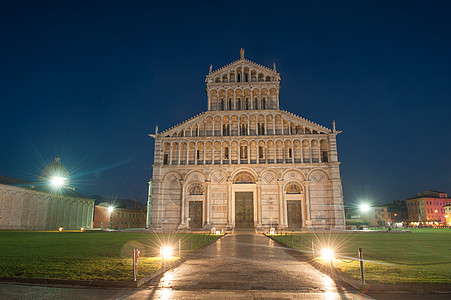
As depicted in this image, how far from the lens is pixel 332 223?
3891 centimetres

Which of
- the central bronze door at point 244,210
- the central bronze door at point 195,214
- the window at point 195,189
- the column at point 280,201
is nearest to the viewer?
the column at point 280,201

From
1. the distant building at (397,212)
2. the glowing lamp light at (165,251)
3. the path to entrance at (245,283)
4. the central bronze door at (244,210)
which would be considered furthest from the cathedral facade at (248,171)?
the distant building at (397,212)

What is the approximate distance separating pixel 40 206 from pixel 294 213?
43525 mm

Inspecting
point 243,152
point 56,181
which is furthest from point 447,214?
point 56,181

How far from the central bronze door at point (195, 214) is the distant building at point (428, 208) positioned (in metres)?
91.0

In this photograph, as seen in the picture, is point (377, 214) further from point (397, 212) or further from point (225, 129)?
point (225, 129)

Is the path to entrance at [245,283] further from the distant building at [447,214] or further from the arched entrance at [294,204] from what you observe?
the distant building at [447,214]

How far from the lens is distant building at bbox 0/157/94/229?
44.1m

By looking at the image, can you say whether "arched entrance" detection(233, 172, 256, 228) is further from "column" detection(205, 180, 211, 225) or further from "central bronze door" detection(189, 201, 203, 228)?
"central bronze door" detection(189, 201, 203, 228)

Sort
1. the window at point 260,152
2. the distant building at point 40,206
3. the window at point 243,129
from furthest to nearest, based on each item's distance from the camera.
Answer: the distant building at point 40,206 → the window at point 243,129 → the window at point 260,152

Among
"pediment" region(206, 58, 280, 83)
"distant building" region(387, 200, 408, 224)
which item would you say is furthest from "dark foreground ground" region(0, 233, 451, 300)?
"distant building" region(387, 200, 408, 224)

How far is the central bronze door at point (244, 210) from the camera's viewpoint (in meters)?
40.9

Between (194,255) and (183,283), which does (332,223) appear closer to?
(194,255)

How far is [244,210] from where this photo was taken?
136 feet
